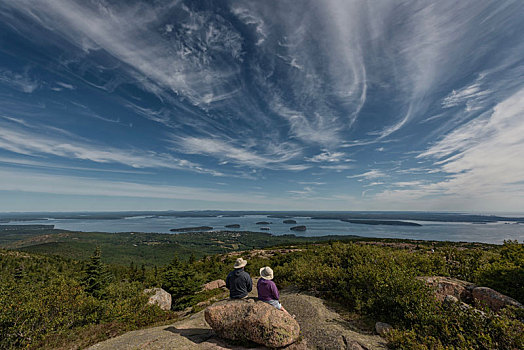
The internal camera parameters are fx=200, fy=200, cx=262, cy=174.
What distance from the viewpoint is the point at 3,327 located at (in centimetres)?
1062

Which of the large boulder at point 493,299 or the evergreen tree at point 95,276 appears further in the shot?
the evergreen tree at point 95,276

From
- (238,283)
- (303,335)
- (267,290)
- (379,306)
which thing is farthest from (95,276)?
(379,306)

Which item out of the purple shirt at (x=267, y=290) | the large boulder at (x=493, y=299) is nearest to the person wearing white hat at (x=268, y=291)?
the purple shirt at (x=267, y=290)

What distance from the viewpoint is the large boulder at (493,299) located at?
7.93m

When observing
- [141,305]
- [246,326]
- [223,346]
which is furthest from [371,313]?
[141,305]

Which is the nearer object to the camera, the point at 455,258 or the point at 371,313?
the point at 371,313

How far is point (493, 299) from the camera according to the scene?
27.2 feet

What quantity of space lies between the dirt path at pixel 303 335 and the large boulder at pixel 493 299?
494 centimetres

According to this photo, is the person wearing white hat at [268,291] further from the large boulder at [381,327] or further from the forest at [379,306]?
the forest at [379,306]

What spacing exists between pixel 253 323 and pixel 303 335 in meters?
2.38

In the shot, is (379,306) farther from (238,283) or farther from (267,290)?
(238,283)

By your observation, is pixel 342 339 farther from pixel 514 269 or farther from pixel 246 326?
pixel 514 269

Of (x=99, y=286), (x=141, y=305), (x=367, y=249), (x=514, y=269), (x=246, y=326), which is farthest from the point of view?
(x=99, y=286)

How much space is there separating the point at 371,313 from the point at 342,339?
119 inches
